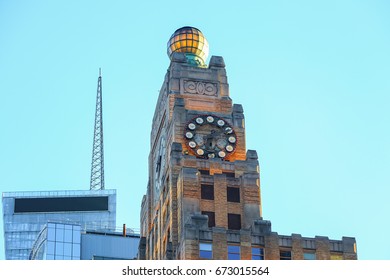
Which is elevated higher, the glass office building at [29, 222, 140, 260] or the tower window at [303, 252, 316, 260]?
the glass office building at [29, 222, 140, 260]

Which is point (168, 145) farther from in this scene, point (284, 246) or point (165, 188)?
point (284, 246)

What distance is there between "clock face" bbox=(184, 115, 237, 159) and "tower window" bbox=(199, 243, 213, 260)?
15603 millimetres

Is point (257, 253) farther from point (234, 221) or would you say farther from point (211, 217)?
point (211, 217)

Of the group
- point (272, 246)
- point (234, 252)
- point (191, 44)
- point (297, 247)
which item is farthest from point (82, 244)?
point (234, 252)

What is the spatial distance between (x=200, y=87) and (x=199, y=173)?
562 inches

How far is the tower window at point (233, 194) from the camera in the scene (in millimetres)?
115713

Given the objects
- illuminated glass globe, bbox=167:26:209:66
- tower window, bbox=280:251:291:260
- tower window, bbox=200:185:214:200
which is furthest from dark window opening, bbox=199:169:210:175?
illuminated glass globe, bbox=167:26:209:66

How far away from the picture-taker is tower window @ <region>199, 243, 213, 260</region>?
106 m

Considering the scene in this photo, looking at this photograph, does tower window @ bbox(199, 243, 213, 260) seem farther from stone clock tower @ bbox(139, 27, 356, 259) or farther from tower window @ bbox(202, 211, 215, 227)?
tower window @ bbox(202, 211, 215, 227)

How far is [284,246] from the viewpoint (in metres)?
109

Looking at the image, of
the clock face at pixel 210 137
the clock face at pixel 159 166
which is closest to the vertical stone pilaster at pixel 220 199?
the clock face at pixel 210 137

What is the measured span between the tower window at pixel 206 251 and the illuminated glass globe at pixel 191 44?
30.9 metres
